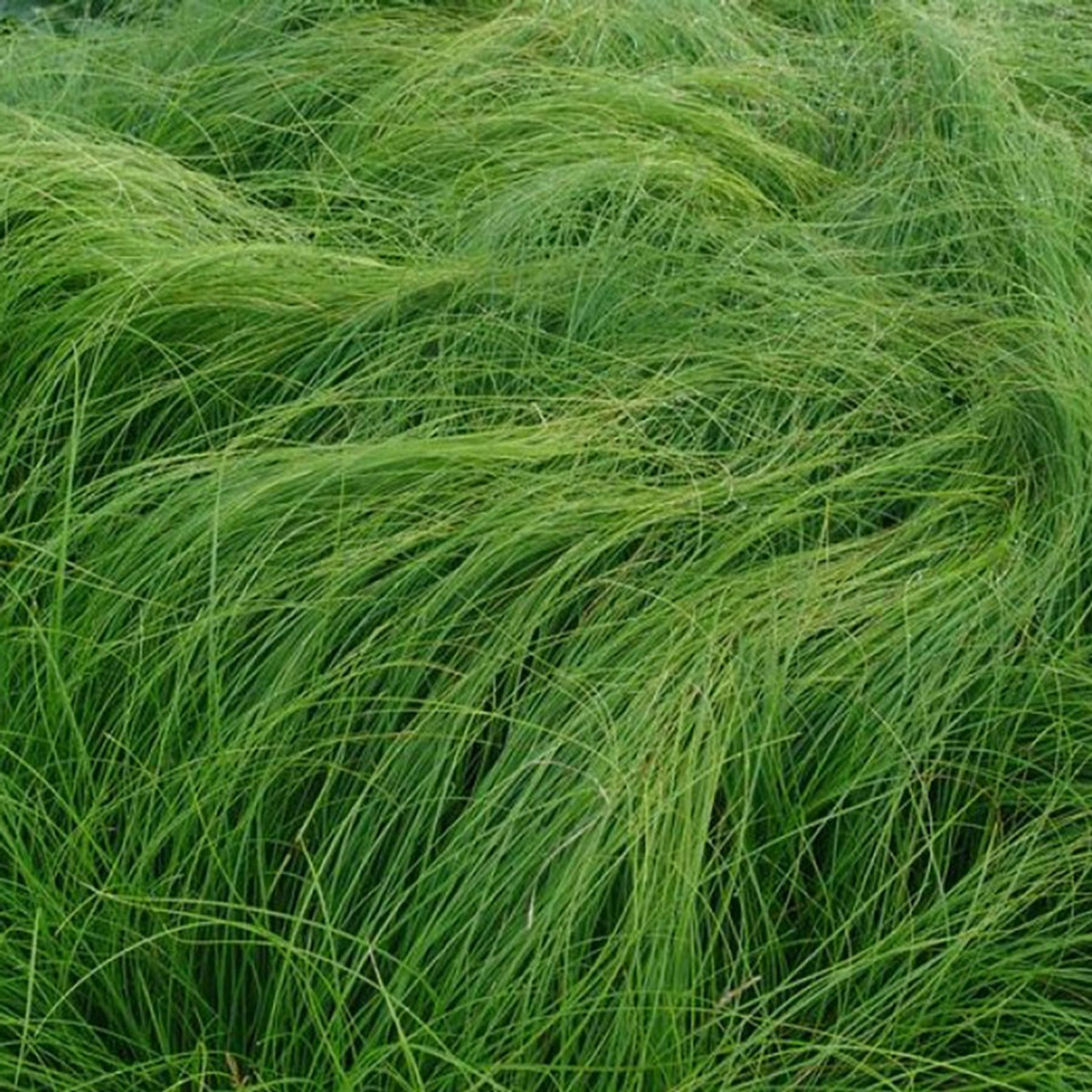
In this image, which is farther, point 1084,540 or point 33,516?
point 33,516

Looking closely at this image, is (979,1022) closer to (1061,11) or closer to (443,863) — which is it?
(443,863)

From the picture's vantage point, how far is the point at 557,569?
206 cm

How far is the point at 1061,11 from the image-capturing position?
3.45 metres

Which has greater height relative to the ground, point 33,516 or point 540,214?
point 540,214

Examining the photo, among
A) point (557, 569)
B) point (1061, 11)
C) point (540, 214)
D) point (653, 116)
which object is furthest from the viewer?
point (1061, 11)

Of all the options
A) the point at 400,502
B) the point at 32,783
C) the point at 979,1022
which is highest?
the point at 400,502

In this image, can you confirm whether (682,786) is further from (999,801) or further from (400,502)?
(400,502)

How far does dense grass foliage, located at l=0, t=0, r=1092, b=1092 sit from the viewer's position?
1726 millimetres

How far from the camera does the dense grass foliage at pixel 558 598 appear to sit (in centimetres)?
173

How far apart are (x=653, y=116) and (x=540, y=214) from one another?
0.40 metres

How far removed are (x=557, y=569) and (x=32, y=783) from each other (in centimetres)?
59

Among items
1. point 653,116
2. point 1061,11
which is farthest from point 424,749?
point 1061,11

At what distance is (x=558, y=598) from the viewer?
206 centimetres

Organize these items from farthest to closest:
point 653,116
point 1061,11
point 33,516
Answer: point 1061,11 → point 653,116 → point 33,516
